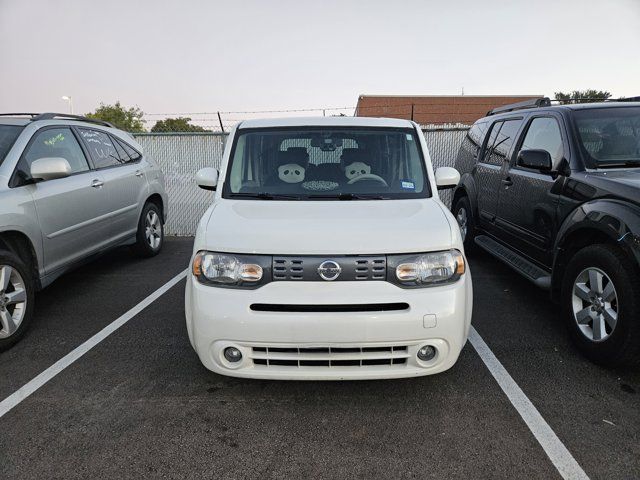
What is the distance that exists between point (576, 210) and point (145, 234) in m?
5.16

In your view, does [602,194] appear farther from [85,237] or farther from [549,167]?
[85,237]

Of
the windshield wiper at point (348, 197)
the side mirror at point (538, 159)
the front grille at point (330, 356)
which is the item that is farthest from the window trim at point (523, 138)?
the front grille at point (330, 356)

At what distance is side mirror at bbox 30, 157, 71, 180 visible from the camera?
3.93 metres

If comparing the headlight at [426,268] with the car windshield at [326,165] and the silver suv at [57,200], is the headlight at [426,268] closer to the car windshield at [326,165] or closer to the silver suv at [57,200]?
the car windshield at [326,165]

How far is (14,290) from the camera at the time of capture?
3719 mm

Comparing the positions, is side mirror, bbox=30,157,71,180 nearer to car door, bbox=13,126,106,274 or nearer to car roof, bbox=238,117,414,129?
car door, bbox=13,126,106,274

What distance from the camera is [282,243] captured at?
265 cm

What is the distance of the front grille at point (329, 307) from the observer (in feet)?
8.42

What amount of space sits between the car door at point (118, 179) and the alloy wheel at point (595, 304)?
15.7 ft

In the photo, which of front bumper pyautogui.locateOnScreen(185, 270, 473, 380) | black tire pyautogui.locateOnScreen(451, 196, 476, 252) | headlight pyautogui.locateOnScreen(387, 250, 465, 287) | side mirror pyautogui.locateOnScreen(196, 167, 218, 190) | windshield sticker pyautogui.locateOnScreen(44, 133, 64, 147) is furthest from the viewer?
black tire pyautogui.locateOnScreen(451, 196, 476, 252)

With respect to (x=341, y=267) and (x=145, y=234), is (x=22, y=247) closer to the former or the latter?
(x=145, y=234)

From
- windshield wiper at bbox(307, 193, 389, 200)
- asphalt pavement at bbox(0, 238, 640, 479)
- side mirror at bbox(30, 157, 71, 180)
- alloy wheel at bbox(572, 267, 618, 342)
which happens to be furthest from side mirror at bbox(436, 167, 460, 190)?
side mirror at bbox(30, 157, 71, 180)

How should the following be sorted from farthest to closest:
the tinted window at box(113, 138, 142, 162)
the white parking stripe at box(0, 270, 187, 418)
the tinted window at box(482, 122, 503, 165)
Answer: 1. the tinted window at box(113, 138, 142, 162)
2. the tinted window at box(482, 122, 503, 165)
3. the white parking stripe at box(0, 270, 187, 418)

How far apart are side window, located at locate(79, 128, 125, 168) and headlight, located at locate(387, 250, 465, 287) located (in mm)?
4076
